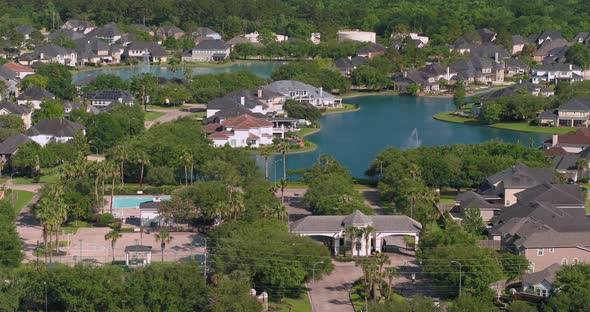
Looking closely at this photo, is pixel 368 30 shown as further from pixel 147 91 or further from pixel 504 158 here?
pixel 504 158

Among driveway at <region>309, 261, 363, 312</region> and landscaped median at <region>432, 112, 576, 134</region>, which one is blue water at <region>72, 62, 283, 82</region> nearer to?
landscaped median at <region>432, 112, 576, 134</region>

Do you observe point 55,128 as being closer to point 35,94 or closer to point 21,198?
point 21,198

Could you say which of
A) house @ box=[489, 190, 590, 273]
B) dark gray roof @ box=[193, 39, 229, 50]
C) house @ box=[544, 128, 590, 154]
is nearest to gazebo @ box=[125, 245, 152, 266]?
house @ box=[489, 190, 590, 273]

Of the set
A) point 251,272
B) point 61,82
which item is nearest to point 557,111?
point 61,82

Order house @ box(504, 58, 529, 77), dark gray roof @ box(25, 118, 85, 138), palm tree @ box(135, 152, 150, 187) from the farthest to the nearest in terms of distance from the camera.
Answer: house @ box(504, 58, 529, 77) < dark gray roof @ box(25, 118, 85, 138) < palm tree @ box(135, 152, 150, 187)

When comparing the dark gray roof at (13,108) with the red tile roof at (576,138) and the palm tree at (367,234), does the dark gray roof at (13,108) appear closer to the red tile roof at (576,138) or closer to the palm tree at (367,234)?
the red tile roof at (576,138)

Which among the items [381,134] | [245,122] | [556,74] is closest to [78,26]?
[556,74]
